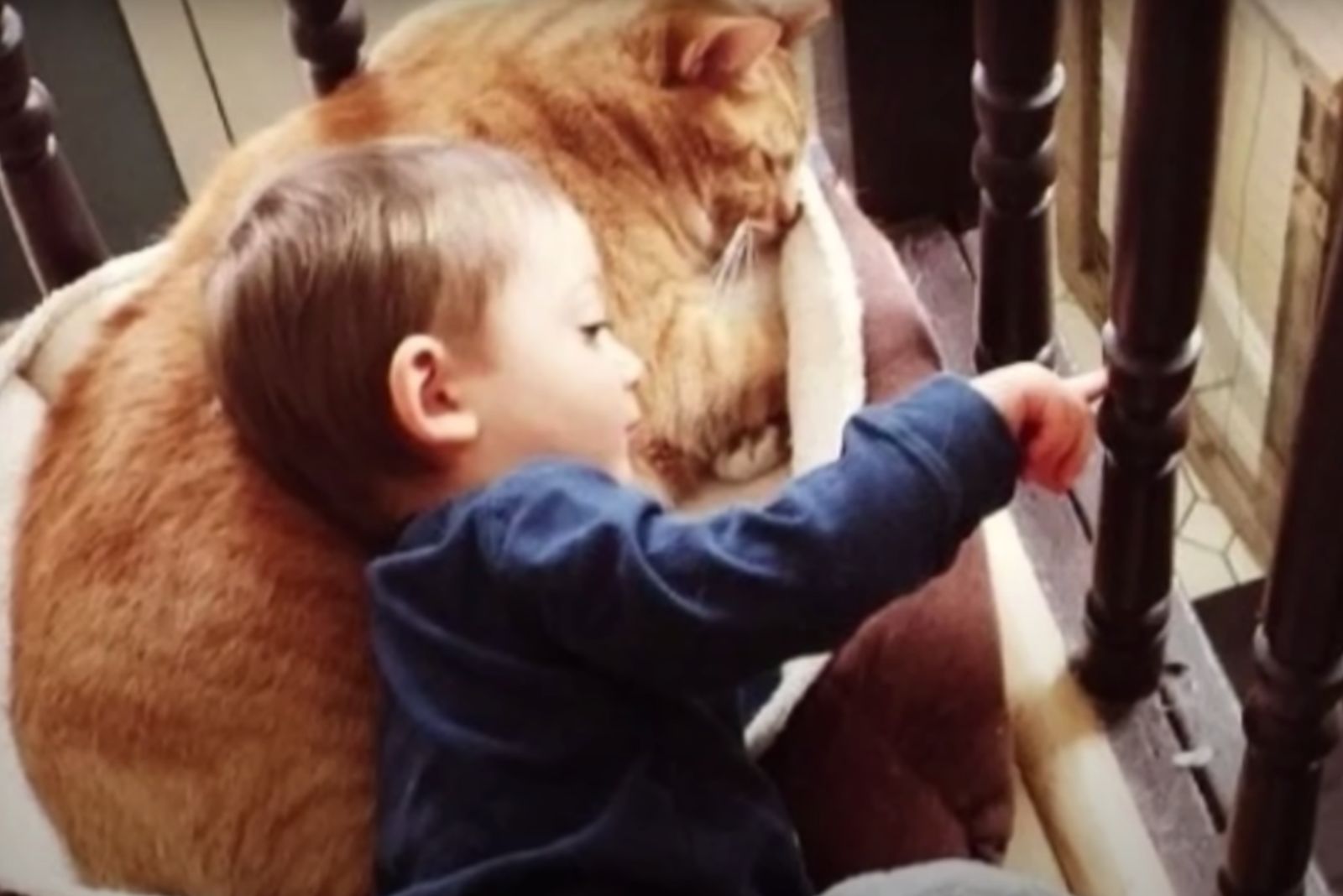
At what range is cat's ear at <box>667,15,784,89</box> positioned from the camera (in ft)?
3.85

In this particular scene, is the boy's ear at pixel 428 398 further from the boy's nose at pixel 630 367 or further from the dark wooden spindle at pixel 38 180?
the dark wooden spindle at pixel 38 180

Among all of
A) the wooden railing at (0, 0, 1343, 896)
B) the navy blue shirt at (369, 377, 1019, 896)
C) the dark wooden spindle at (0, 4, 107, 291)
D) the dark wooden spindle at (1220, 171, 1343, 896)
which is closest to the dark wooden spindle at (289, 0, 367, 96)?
the wooden railing at (0, 0, 1343, 896)

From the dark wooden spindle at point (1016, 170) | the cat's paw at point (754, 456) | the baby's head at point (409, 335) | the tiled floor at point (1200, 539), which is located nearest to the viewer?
the baby's head at point (409, 335)

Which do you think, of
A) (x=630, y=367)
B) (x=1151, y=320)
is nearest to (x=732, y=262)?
(x=630, y=367)

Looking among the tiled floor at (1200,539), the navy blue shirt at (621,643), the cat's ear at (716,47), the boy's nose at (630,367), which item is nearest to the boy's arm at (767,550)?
the navy blue shirt at (621,643)

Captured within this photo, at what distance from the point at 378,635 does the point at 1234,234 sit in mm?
1007

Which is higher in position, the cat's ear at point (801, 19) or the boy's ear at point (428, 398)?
the boy's ear at point (428, 398)

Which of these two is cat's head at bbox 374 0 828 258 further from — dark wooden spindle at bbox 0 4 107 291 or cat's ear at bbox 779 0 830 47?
dark wooden spindle at bbox 0 4 107 291

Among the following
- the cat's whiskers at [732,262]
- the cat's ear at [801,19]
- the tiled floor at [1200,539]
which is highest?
the cat's ear at [801,19]

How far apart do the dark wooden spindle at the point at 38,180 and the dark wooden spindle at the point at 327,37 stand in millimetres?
133

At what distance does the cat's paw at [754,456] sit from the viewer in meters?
1.15

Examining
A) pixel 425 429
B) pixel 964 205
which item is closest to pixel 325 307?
pixel 425 429

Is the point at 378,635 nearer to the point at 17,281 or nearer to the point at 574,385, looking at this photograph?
the point at 574,385

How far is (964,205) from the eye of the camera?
1378 mm
